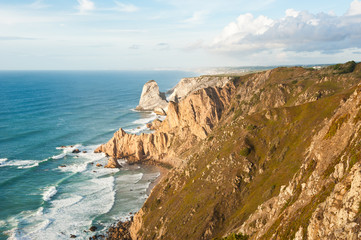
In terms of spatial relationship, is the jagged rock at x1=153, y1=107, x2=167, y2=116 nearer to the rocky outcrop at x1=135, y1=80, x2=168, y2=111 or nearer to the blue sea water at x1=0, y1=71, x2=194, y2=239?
the rocky outcrop at x1=135, y1=80, x2=168, y2=111

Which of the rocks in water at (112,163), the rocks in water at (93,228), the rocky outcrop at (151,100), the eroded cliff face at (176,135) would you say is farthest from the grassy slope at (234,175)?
the rocky outcrop at (151,100)

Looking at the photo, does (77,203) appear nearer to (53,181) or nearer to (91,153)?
(53,181)

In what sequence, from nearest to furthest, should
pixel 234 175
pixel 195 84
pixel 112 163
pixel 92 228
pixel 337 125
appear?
1. pixel 337 125
2. pixel 234 175
3. pixel 92 228
4. pixel 112 163
5. pixel 195 84

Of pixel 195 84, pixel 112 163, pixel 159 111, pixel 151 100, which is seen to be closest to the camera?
pixel 112 163

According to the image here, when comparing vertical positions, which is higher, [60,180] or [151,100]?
[151,100]

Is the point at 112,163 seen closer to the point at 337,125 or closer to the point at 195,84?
the point at 337,125

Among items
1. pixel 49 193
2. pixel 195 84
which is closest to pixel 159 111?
pixel 195 84
